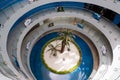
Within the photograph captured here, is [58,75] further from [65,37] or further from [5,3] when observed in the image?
[5,3]

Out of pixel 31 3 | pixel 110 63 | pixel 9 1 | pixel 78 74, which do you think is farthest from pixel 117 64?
pixel 9 1

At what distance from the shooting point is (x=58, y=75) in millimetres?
30125

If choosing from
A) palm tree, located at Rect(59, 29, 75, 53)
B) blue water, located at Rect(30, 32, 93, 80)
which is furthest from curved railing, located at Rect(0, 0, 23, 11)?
palm tree, located at Rect(59, 29, 75, 53)

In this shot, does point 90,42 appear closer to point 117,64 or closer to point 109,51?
point 109,51

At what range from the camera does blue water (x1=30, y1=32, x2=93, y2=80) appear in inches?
1174

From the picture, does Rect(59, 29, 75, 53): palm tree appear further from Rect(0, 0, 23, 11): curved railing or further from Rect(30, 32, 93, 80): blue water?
Rect(0, 0, 23, 11): curved railing

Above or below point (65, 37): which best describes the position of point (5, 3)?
above

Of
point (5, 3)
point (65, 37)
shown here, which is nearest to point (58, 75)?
point (65, 37)

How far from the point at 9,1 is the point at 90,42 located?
12.3 metres

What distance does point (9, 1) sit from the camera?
86.5 ft

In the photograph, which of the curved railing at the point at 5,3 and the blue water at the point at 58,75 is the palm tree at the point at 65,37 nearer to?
the blue water at the point at 58,75

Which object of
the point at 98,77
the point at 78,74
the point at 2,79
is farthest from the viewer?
the point at 78,74

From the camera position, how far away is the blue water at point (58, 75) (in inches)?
1174

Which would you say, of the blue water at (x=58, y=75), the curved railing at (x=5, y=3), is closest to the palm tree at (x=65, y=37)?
the blue water at (x=58, y=75)
